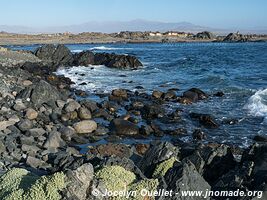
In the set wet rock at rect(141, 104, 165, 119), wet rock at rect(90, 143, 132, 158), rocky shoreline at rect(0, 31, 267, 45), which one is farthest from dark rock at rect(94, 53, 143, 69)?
rocky shoreline at rect(0, 31, 267, 45)

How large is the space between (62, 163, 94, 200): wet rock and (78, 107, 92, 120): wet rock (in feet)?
42.9

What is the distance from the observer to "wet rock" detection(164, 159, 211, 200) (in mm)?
7539

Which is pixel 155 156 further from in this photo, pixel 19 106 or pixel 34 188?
pixel 19 106

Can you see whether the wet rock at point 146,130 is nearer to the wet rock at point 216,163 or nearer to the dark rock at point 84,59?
the wet rock at point 216,163

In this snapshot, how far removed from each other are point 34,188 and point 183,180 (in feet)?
9.06

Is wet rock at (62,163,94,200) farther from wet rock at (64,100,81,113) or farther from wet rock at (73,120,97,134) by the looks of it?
wet rock at (64,100,81,113)

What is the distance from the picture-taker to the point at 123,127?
18.4 metres


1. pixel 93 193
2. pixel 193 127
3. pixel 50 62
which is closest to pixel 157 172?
pixel 93 193

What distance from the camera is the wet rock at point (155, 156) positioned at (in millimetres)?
9430

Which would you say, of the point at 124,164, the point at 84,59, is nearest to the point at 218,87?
the point at 124,164

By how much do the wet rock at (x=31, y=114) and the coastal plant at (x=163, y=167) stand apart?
11317 millimetres

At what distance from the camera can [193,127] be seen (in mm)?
19219

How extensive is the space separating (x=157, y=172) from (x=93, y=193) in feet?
6.30

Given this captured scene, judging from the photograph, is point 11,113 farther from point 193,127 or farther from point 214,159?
point 214,159
